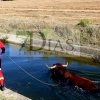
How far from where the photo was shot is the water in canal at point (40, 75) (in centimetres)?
895

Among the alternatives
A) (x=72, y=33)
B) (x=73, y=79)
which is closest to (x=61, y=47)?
(x=72, y=33)

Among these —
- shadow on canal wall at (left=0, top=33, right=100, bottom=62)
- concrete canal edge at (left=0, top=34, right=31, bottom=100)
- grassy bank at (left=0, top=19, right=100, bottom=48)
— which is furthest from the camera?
grassy bank at (left=0, top=19, right=100, bottom=48)

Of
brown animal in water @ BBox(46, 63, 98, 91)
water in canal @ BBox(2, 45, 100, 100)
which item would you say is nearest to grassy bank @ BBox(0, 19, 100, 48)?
water in canal @ BBox(2, 45, 100, 100)

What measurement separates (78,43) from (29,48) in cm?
351

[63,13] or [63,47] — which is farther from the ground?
[63,13]

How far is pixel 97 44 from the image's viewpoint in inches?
609

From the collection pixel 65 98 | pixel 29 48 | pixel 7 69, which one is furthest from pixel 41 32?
pixel 65 98

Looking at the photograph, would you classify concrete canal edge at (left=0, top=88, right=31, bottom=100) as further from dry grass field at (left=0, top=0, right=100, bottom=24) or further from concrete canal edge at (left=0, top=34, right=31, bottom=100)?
dry grass field at (left=0, top=0, right=100, bottom=24)

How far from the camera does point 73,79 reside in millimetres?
9297

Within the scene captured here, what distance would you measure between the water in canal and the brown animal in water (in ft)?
0.72

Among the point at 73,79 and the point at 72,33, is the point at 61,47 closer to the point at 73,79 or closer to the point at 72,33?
the point at 72,33

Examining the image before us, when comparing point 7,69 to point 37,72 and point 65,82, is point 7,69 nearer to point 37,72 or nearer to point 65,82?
point 37,72

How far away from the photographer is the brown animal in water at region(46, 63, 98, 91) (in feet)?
27.6

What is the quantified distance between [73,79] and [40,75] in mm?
2542
